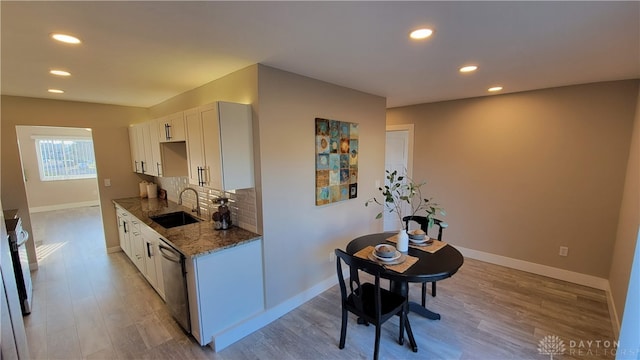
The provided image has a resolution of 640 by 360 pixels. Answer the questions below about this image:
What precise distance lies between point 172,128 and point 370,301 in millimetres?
2782

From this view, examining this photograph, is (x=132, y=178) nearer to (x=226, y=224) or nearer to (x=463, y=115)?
(x=226, y=224)

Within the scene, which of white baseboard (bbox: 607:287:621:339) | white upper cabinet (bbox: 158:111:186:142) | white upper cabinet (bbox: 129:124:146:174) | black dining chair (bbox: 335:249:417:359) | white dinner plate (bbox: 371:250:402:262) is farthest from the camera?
white upper cabinet (bbox: 129:124:146:174)

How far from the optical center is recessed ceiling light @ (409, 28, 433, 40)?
1672mm

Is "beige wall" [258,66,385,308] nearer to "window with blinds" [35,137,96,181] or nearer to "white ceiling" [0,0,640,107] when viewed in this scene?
"white ceiling" [0,0,640,107]

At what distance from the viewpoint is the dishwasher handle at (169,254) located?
2.27 m

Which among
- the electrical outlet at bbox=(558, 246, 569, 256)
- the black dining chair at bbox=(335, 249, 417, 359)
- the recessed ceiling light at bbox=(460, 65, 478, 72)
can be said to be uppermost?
the recessed ceiling light at bbox=(460, 65, 478, 72)

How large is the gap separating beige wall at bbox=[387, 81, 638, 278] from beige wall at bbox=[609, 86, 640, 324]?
17cm

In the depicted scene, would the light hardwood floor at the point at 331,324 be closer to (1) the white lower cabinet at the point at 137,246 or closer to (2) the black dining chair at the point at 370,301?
(1) the white lower cabinet at the point at 137,246

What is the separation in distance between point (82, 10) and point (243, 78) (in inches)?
46.6

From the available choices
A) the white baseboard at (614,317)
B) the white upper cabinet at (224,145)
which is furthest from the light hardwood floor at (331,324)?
the white upper cabinet at (224,145)

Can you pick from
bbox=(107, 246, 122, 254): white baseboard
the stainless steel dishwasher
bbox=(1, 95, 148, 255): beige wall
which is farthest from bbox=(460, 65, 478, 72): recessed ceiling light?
bbox=(107, 246, 122, 254): white baseboard

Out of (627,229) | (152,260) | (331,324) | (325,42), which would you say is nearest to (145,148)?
(152,260)

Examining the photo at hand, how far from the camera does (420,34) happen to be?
172 cm

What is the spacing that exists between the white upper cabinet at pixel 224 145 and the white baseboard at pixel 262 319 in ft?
4.19
